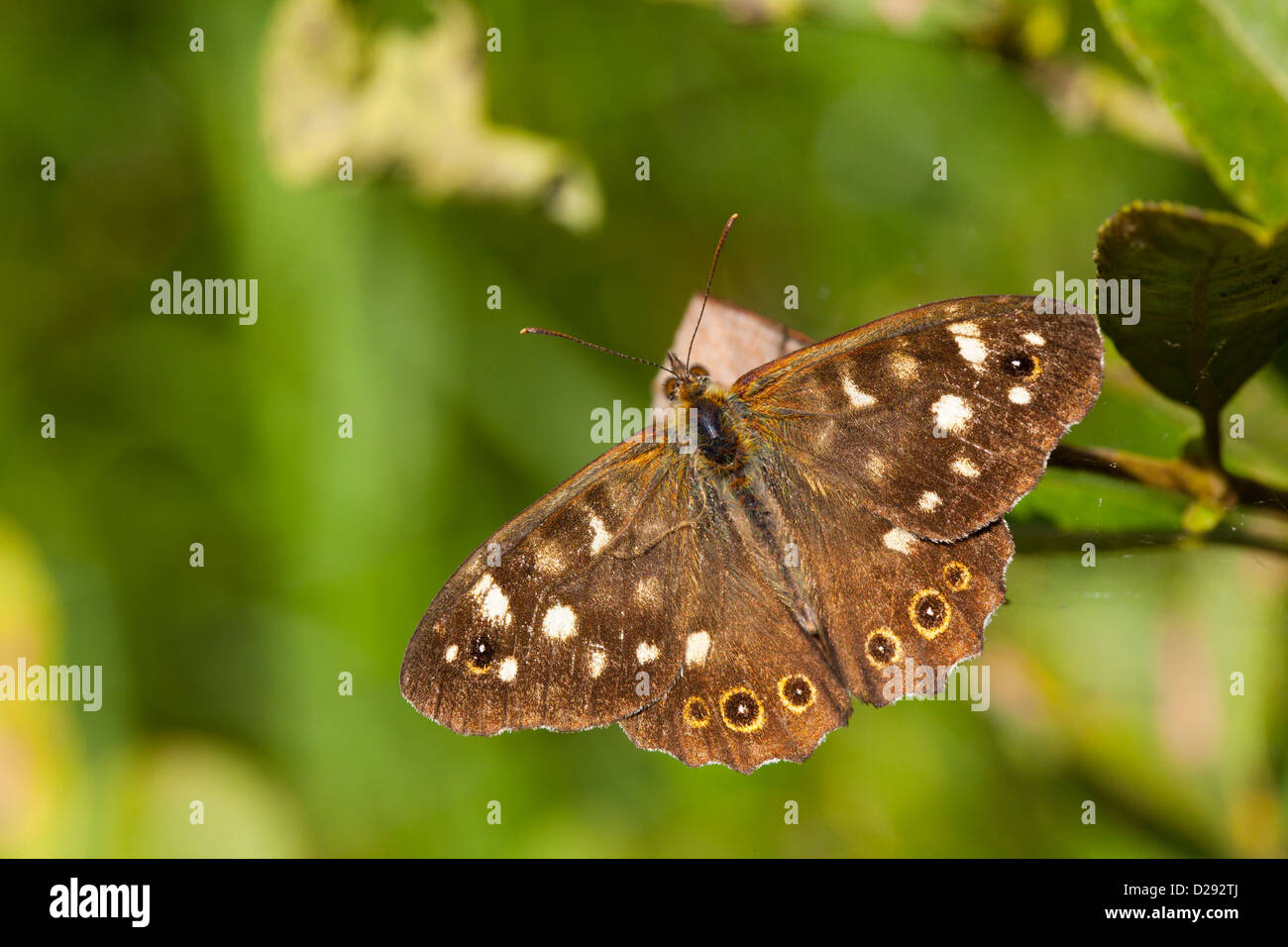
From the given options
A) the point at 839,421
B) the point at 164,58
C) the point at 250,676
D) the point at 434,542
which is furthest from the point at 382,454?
the point at 839,421

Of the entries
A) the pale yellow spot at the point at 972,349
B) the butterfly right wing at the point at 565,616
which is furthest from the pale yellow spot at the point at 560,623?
the pale yellow spot at the point at 972,349

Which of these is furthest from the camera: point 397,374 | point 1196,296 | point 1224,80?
point 397,374

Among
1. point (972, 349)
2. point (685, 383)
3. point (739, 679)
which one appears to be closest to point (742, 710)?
point (739, 679)

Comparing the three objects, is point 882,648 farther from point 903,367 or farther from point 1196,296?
point 1196,296

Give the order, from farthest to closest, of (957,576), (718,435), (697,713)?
(718,435) < (697,713) < (957,576)

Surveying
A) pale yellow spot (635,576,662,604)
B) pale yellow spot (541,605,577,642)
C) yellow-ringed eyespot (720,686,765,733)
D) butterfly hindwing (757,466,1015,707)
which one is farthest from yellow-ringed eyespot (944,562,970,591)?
pale yellow spot (541,605,577,642)

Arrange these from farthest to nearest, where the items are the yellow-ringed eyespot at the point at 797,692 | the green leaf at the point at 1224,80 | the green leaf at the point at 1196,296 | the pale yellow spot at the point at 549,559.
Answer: the pale yellow spot at the point at 549,559, the yellow-ringed eyespot at the point at 797,692, the green leaf at the point at 1224,80, the green leaf at the point at 1196,296

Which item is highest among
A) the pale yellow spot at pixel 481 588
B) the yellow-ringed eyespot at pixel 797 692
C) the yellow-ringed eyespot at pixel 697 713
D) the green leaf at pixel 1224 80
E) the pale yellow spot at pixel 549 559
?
the green leaf at pixel 1224 80

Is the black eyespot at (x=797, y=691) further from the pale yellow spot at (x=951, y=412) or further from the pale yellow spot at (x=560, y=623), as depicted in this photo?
the pale yellow spot at (x=951, y=412)
